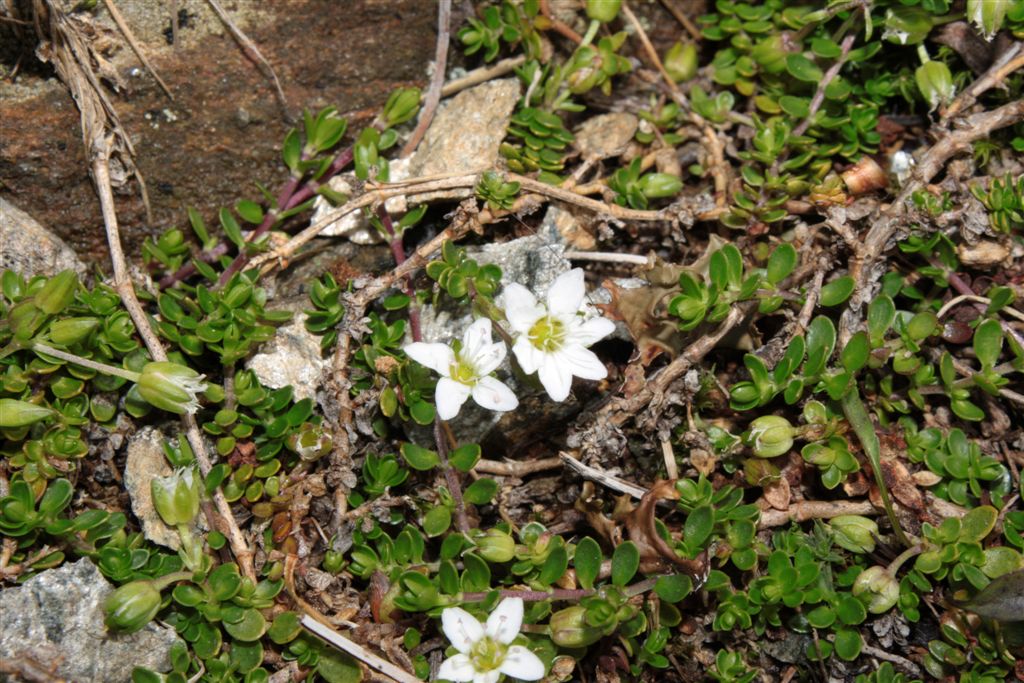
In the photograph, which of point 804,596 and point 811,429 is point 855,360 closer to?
point 811,429

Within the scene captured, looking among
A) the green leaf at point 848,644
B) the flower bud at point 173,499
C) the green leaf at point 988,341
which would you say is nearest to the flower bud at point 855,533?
the green leaf at point 848,644

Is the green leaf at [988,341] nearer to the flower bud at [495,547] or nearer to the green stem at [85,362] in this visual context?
the flower bud at [495,547]

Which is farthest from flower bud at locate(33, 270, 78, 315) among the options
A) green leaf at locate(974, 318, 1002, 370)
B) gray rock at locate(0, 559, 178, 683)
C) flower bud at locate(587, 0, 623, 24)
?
green leaf at locate(974, 318, 1002, 370)

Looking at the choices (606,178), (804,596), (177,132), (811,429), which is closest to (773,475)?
(811,429)

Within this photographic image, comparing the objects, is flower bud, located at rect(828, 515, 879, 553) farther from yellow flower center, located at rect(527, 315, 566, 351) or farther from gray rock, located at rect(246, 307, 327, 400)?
gray rock, located at rect(246, 307, 327, 400)

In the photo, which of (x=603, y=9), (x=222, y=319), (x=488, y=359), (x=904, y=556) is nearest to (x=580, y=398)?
(x=488, y=359)
